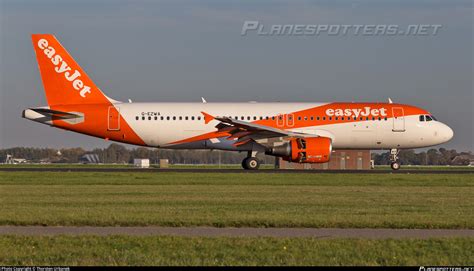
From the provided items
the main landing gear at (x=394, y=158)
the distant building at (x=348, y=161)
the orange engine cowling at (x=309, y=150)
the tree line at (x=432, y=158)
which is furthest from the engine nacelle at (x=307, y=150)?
the tree line at (x=432, y=158)

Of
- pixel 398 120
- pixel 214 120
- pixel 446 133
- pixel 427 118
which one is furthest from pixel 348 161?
pixel 214 120

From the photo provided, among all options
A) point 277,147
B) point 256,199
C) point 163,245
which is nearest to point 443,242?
point 163,245

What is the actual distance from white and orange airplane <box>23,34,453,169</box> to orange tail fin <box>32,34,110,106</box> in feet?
0.19

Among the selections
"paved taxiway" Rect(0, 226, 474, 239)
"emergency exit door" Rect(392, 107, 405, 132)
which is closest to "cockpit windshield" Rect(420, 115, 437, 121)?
"emergency exit door" Rect(392, 107, 405, 132)

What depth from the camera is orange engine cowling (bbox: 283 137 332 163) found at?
43.5 m

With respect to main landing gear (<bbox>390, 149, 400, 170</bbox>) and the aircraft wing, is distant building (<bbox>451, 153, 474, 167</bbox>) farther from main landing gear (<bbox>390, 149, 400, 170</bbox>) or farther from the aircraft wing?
the aircraft wing

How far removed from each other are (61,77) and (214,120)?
9.45 meters

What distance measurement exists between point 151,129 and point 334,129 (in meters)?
10.5

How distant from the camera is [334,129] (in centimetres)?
4697

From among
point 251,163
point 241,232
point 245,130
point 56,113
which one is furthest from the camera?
point 251,163

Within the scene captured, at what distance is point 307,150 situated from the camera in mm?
43438

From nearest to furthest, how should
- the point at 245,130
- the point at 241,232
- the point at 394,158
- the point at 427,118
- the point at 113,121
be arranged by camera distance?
the point at 241,232 < the point at 245,130 < the point at 113,121 < the point at 427,118 < the point at 394,158

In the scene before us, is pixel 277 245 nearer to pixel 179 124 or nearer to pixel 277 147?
pixel 277 147

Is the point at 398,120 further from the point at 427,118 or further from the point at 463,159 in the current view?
the point at 463,159
